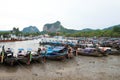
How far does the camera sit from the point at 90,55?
40.7 meters

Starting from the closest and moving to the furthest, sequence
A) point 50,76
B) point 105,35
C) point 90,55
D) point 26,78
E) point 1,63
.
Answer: point 26,78
point 50,76
point 1,63
point 90,55
point 105,35

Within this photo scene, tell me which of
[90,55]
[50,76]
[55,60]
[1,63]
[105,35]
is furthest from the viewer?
[105,35]

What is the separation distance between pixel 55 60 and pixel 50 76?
10547mm

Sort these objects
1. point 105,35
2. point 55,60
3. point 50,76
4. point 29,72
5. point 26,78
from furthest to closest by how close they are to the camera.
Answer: point 105,35
point 55,60
point 29,72
point 50,76
point 26,78

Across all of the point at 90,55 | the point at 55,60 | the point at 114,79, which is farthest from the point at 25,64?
the point at 90,55

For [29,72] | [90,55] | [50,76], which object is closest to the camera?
[50,76]

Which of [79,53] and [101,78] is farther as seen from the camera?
[79,53]

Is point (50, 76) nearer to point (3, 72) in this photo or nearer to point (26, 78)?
point (26, 78)

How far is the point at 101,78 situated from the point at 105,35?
112 m

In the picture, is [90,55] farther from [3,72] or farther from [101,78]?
[3,72]

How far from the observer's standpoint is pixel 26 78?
20.8 metres

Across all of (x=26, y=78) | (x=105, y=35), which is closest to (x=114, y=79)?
(x=26, y=78)

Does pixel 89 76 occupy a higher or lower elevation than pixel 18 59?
lower

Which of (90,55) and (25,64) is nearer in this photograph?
(25,64)
